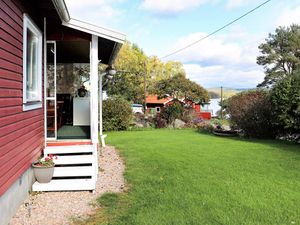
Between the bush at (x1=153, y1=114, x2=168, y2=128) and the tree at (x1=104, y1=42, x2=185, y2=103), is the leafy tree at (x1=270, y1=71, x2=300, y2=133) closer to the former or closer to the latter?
the bush at (x1=153, y1=114, x2=168, y2=128)

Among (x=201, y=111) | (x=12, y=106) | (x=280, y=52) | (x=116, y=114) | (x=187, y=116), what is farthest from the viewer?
(x=280, y=52)

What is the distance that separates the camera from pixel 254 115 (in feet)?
53.3

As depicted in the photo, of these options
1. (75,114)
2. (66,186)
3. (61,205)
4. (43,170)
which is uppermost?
(75,114)

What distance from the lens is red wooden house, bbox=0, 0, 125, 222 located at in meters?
4.69

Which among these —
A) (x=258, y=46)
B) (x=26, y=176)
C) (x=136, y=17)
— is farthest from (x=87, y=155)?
(x=258, y=46)

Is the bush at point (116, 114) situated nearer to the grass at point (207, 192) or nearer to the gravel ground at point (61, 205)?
the grass at point (207, 192)

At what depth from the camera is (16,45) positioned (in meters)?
5.22

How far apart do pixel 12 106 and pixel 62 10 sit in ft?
6.92

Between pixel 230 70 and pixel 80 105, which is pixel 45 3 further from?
pixel 230 70

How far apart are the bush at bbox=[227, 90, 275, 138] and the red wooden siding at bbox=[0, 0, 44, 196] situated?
12.2 meters

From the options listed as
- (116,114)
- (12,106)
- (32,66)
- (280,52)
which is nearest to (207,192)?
(12,106)

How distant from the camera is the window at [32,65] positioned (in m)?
5.71

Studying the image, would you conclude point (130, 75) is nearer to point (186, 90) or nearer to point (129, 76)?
point (129, 76)

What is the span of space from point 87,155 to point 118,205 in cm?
184
